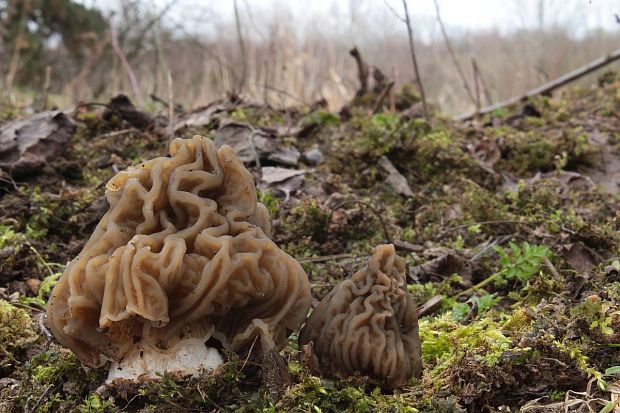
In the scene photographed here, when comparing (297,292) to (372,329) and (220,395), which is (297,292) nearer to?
(372,329)

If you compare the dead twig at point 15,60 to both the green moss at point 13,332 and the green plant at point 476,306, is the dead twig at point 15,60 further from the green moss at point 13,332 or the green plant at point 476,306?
the green plant at point 476,306

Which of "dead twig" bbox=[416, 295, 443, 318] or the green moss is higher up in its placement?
the green moss

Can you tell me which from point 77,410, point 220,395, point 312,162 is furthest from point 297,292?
point 312,162

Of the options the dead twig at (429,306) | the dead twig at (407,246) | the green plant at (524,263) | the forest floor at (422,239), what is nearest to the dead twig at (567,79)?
the forest floor at (422,239)

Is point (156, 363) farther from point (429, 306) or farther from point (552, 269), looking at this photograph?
point (552, 269)

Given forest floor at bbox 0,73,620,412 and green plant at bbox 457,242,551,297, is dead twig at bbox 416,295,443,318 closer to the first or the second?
forest floor at bbox 0,73,620,412

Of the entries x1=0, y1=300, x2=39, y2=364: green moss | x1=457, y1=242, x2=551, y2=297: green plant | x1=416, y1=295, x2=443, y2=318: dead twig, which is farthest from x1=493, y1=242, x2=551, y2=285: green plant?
x1=0, y1=300, x2=39, y2=364: green moss
